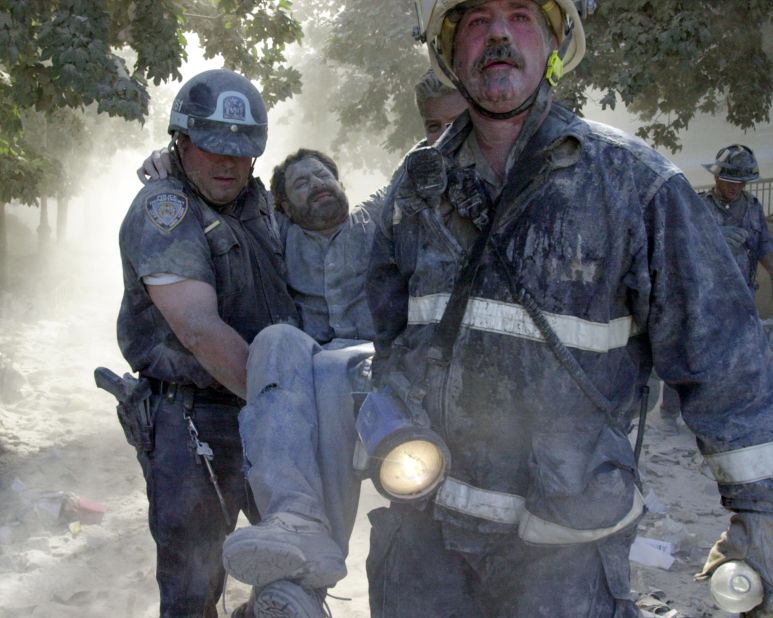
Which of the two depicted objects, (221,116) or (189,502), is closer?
(221,116)

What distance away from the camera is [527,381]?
7.50 feet

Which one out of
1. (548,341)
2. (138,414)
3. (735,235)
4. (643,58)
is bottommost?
(138,414)

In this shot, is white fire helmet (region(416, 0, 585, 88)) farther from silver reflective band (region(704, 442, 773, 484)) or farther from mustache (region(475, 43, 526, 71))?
silver reflective band (region(704, 442, 773, 484))

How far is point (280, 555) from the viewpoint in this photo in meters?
2.22

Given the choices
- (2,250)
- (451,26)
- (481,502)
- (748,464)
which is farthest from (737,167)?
(2,250)

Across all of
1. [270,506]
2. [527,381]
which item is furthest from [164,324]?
[527,381]

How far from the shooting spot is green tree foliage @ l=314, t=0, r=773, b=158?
10.3 metres

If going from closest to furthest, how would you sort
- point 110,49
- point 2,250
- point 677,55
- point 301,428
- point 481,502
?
point 481,502 → point 301,428 → point 110,49 → point 677,55 → point 2,250

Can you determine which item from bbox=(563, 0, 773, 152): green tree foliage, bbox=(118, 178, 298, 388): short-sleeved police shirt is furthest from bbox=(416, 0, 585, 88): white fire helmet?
bbox=(563, 0, 773, 152): green tree foliage

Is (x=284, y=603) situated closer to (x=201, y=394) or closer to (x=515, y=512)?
(x=515, y=512)

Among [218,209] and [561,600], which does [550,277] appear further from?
[218,209]

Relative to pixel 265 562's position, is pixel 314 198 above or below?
above

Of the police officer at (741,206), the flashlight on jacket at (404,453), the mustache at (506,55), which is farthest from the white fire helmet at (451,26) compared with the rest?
the police officer at (741,206)

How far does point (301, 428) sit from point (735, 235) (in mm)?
7016
